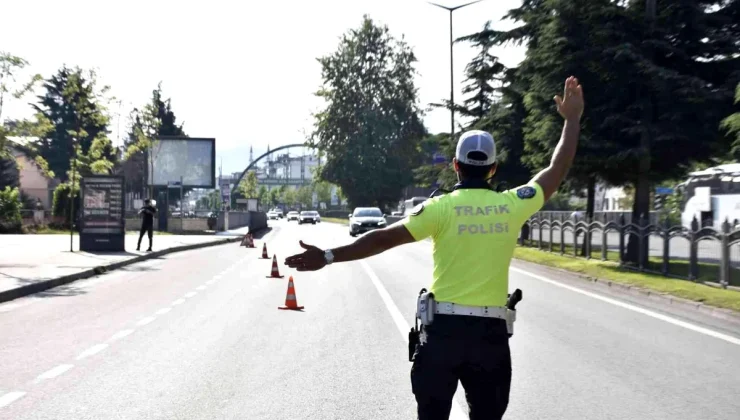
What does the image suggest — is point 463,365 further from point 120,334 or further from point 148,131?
point 148,131

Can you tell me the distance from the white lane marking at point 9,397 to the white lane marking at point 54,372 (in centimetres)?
68

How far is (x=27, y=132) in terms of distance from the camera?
2530cm

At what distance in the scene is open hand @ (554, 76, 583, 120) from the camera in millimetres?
4469

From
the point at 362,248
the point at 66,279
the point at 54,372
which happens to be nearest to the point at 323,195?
the point at 66,279

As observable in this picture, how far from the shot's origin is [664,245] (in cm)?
2094

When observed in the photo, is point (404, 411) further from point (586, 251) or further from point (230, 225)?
point (230, 225)

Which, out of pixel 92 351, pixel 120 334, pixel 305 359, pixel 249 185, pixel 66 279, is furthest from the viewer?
pixel 249 185

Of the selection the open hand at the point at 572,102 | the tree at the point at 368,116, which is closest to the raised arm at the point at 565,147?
the open hand at the point at 572,102

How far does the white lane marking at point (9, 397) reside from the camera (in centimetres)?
740

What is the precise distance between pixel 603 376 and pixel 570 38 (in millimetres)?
16195

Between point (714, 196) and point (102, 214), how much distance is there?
83.4ft

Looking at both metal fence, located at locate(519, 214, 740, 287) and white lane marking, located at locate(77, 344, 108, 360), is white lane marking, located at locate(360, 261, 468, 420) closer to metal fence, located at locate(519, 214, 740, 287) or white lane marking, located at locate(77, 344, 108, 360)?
white lane marking, located at locate(77, 344, 108, 360)

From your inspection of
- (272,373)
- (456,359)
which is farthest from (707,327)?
(456,359)

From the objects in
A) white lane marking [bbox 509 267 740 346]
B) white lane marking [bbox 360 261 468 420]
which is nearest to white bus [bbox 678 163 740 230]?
white lane marking [bbox 509 267 740 346]
